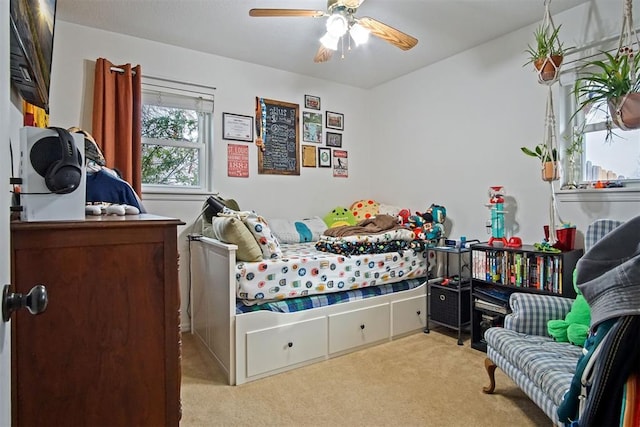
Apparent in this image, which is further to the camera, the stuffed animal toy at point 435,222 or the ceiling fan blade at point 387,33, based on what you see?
the stuffed animal toy at point 435,222

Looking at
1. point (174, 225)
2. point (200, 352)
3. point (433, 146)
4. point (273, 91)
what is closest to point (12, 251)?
point (174, 225)

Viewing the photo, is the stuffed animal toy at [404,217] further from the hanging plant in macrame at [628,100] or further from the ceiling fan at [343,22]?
the hanging plant in macrame at [628,100]

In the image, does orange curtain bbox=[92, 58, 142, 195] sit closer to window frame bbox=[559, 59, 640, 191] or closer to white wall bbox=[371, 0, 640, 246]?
white wall bbox=[371, 0, 640, 246]

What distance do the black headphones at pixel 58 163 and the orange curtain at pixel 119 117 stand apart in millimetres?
1931

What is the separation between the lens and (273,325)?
2.35 meters

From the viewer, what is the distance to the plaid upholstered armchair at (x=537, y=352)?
1.52m

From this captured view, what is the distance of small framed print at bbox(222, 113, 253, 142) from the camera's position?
3.40 metres

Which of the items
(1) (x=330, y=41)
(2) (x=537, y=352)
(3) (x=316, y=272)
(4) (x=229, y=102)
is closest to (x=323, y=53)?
(1) (x=330, y=41)

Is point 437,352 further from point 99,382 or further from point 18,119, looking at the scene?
point 18,119

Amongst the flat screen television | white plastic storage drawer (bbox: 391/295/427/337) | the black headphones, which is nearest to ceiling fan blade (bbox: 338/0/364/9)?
the flat screen television

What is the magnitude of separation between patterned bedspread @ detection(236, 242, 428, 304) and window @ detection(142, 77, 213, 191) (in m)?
1.11

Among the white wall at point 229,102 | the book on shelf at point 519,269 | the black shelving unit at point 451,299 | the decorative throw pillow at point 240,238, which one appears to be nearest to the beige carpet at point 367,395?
the black shelving unit at point 451,299

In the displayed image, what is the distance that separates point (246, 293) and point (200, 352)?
0.81 metres

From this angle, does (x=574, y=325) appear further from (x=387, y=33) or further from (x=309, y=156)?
(x=309, y=156)
